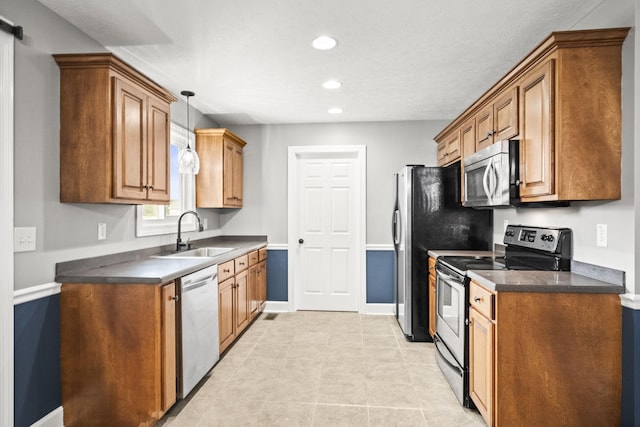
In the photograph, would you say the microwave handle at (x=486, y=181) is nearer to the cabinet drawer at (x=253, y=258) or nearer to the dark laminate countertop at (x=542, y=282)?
the dark laminate countertop at (x=542, y=282)

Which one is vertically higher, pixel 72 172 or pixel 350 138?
pixel 350 138

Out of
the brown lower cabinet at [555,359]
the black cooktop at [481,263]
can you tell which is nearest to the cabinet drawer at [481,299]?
the brown lower cabinet at [555,359]

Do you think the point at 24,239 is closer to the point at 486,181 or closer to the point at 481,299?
the point at 481,299

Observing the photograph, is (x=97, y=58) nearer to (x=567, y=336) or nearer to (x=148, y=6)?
(x=148, y=6)

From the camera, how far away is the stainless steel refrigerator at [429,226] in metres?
3.62

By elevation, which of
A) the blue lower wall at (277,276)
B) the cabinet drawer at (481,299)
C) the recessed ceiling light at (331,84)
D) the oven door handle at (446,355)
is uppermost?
the recessed ceiling light at (331,84)

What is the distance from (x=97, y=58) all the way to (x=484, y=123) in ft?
9.02

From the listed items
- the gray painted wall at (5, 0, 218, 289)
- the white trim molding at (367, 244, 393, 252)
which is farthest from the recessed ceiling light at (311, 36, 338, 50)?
the white trim molding at (367, 244, 393, 252)

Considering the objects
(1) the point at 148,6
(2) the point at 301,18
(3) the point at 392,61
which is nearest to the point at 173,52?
(1) the point at 148,6

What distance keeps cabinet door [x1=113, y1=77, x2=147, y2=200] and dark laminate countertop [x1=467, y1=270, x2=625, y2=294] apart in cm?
230

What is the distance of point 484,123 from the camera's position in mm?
2891

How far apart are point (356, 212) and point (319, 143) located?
1.02 meters

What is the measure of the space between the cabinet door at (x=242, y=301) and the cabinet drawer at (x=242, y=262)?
5 cm

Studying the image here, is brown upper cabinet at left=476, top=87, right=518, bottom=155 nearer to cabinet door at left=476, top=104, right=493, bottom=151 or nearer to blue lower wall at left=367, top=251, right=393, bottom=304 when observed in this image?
cabinet door at left=476, top=104, right=493, bottom=151
